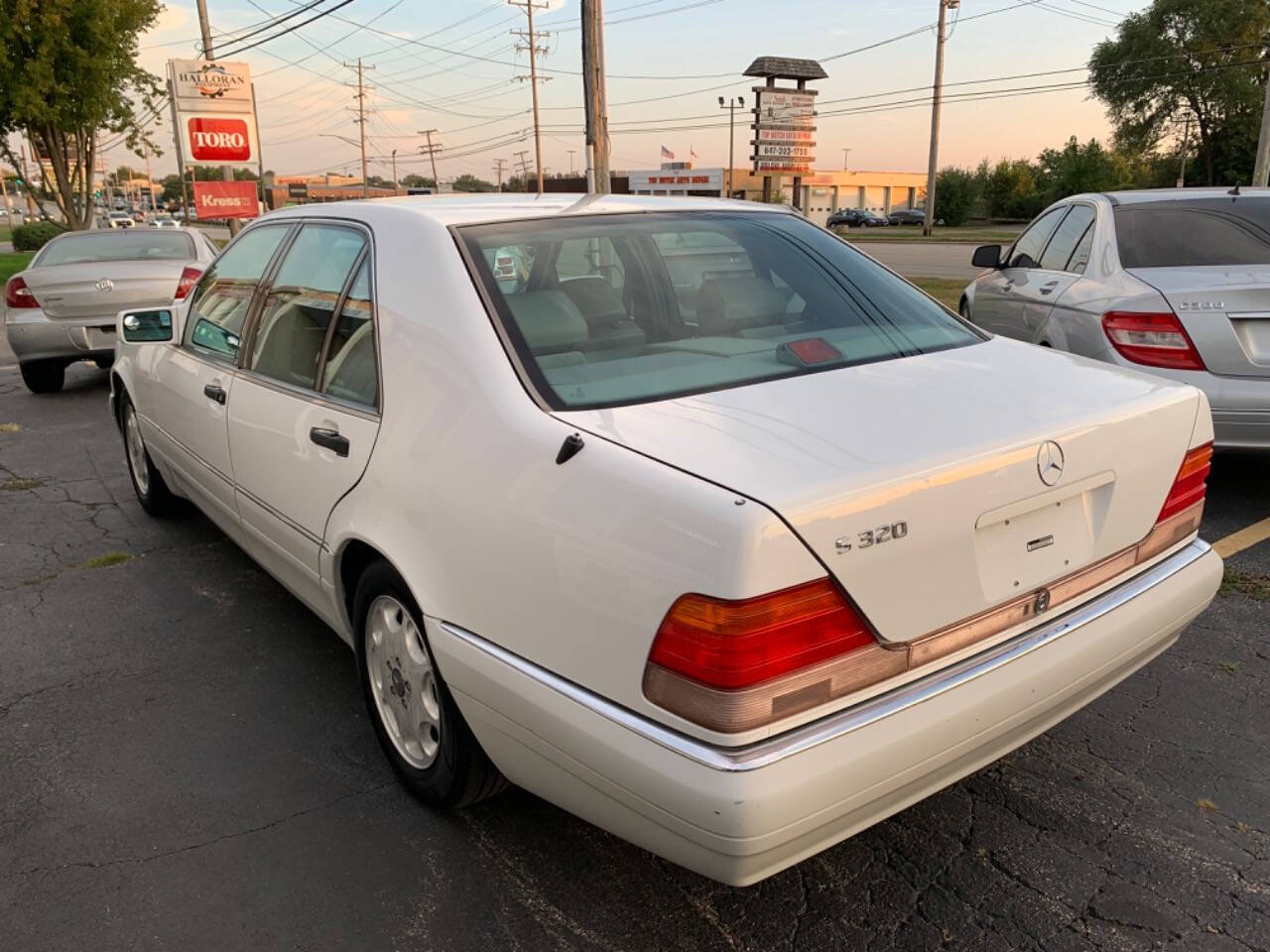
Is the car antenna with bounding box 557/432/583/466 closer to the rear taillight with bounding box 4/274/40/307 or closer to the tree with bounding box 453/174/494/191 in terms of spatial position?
the rear taillight with bounding box 4/274/40/307

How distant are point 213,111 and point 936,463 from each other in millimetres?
23802

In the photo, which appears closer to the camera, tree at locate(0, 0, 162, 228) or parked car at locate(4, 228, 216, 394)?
parked car at locate(4, 228, 216, 394)

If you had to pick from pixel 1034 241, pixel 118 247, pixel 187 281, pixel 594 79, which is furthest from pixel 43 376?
pixel 594 79

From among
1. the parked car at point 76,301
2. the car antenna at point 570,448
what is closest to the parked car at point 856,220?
the parked car at point 76,301

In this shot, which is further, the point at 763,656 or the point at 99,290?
the point at 99,290

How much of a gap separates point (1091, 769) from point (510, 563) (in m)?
1.90

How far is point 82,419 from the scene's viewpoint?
840 centimetres

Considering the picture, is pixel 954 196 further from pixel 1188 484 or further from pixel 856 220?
pixel 1188 484

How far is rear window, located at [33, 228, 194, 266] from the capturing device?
9844mm

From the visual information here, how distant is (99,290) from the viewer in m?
9.12

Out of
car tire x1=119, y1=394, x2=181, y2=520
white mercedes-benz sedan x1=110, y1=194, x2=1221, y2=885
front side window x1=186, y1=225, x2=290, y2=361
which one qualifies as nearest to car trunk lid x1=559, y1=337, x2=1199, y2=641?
white mercedes-benz sedan x1=110, y1=194, x2=1221, y2=885

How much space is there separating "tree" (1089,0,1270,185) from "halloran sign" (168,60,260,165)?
1958 inches

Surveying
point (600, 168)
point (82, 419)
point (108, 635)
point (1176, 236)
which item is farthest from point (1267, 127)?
point (108, 635)

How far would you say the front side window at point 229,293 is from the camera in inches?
146
